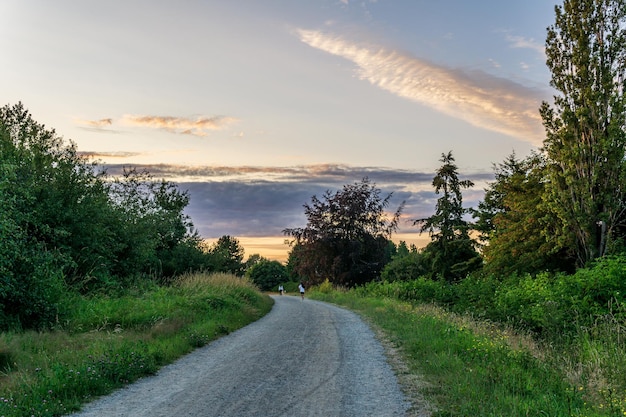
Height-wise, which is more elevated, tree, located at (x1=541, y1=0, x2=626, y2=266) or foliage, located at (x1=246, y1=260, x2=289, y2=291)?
tree, located at (x1=541, y1=0, x2=626, y2=266)

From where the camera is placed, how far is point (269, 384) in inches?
336

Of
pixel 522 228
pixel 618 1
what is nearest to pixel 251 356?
pixel 522 228

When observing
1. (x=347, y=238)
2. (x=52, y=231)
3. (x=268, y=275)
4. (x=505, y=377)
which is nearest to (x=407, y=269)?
(x=347, y=238)

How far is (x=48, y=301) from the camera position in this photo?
1330 centimetres

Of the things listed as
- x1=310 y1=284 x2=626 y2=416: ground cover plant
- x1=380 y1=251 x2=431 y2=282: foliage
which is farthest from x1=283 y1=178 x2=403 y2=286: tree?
x1=310 y1=284 x2=626 y2=416: ground cover plant

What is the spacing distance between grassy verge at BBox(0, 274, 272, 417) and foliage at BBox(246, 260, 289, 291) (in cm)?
9085

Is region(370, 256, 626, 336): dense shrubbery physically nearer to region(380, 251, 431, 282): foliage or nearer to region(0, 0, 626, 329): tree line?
region(0, 0, 626, 329): tree line

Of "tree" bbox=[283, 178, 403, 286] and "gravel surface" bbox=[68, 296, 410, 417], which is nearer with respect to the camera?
"gravel surface" bbox=[68, 296, 410, 417]

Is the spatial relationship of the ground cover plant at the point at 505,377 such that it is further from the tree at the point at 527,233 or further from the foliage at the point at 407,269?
the foliage at the point at 407,269

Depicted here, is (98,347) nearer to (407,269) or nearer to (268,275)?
(407,269)

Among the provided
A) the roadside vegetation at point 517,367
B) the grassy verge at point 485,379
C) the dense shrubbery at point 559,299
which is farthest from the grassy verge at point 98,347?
the dense shrubbery at point 559,299

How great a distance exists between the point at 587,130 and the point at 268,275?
3608 inches

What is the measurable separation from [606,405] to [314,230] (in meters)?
48.1

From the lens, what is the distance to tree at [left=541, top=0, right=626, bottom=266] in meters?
23.3
